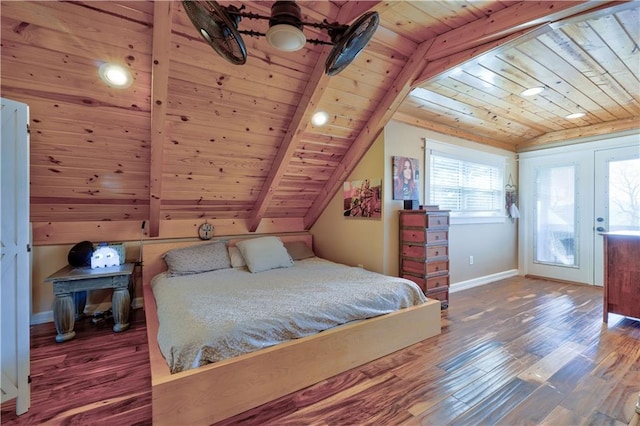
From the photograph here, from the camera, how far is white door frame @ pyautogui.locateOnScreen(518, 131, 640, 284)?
4.09 meters

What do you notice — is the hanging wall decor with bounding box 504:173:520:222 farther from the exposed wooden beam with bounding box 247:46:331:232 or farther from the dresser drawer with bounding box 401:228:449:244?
the exposed wooden beam with bounding box 247:46:331:232

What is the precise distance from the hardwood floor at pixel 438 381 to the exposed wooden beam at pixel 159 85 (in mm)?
1482

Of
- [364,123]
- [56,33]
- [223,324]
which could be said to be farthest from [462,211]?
[56,33]

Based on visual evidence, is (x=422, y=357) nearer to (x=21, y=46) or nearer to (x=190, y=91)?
(x=190, y=91)

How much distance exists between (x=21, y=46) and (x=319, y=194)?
2.98m

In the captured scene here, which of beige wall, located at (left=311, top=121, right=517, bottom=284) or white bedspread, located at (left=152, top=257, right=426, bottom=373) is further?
beige wall, located at (left=311, top=121, right=517, bottom=284)

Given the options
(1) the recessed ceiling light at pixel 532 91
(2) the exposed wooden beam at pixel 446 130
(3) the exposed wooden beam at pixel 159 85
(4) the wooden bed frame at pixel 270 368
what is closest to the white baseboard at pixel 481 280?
(4) the wooden bed frame at pixel 270 368

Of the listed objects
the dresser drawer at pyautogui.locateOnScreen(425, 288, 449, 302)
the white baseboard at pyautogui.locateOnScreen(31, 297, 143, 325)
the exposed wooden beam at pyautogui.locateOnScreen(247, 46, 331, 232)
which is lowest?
the white baseboard at pyautogui.locateOnScreen(31, 297, 143, 325)

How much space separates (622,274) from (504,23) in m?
2.71

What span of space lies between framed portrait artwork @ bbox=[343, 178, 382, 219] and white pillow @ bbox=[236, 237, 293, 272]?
3.14 feet

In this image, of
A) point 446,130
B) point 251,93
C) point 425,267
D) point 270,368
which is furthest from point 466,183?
point 270,368

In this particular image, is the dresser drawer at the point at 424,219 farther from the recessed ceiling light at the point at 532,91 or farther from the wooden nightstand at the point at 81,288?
the wooden nightstand at the point at 81,288

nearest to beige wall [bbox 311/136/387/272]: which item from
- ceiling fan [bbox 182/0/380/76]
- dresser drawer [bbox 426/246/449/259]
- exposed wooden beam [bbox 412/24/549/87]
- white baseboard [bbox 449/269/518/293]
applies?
dresser drawer [bbox 426/246/449/259]

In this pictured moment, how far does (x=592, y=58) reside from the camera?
2.30 meters
